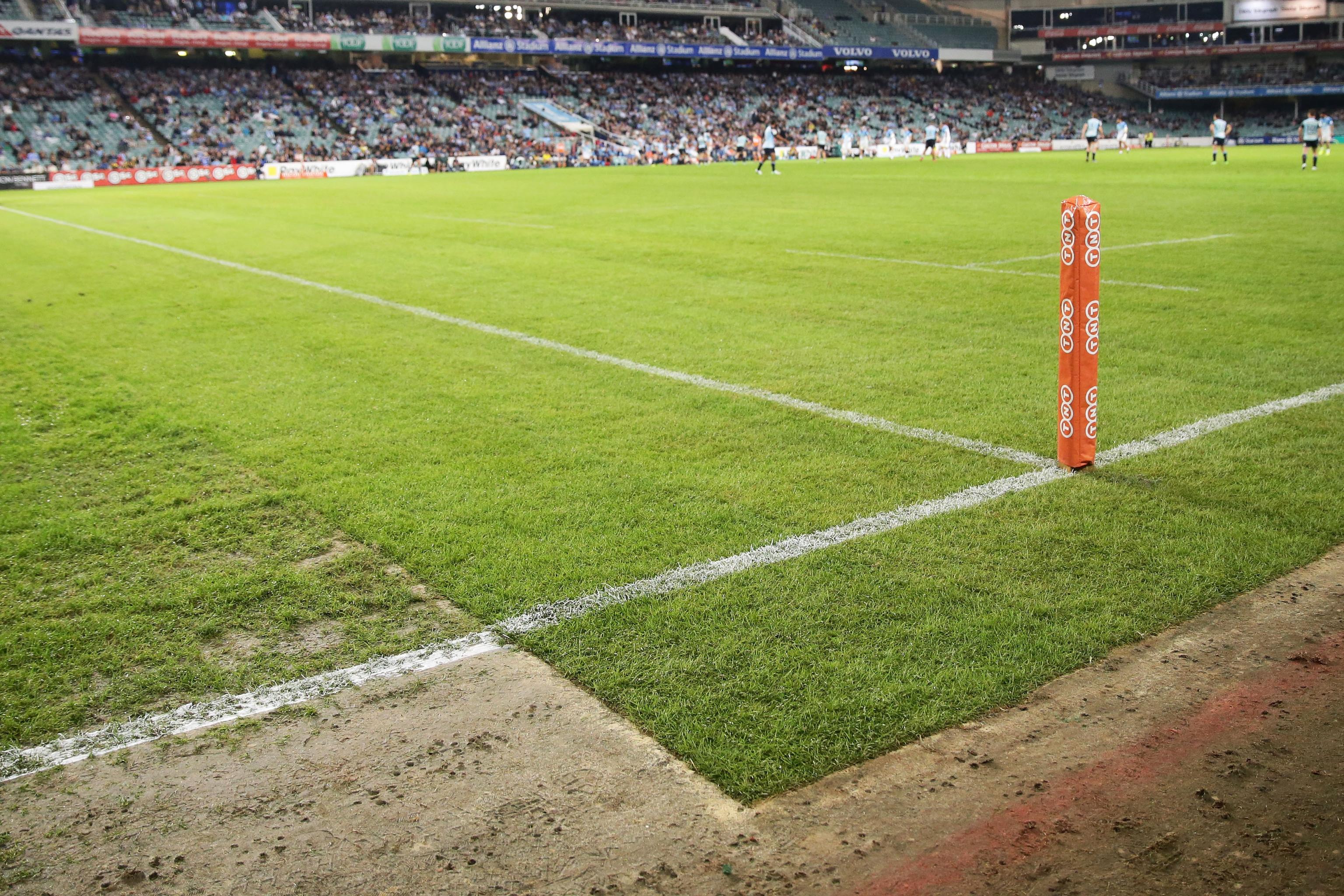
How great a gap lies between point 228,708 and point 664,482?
100 inches

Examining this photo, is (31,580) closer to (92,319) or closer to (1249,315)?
(92,319)

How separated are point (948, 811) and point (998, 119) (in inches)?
3028

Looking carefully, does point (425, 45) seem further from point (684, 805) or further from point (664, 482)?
point (684, 805)

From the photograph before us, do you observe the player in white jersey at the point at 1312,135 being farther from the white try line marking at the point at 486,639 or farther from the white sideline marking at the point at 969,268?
the white try line marking at the point at 486,639

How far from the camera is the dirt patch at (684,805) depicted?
261cm

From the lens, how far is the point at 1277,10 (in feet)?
247

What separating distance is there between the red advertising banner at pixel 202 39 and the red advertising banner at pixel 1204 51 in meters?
56.5

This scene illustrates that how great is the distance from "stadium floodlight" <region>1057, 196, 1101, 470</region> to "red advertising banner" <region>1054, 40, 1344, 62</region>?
3309 inches

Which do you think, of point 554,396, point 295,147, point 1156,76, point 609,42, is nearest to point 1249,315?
point 554,396

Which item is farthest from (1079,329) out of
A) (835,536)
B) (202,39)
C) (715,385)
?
(202,39)

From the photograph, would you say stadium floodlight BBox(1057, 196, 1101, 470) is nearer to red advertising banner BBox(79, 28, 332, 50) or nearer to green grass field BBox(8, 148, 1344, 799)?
green grass field BBox(8, 148, 1344, 799)

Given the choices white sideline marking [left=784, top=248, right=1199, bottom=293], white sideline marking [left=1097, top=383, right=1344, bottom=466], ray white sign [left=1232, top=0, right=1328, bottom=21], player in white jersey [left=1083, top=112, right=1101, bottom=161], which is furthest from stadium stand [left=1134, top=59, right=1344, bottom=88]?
white sideline marking [left=1097, top=383, right=1344, bottom=466]

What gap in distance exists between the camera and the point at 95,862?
2.73 metres

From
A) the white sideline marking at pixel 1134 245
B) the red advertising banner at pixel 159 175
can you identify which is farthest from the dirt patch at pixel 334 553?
the red advertising banner at pixel 159 175
